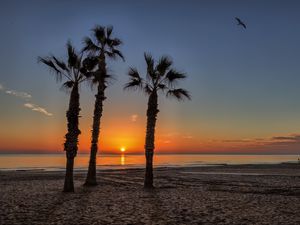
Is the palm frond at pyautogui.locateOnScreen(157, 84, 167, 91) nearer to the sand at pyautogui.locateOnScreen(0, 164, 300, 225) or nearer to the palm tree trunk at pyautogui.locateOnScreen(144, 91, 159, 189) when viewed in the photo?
the palm tree trunk at pyautogui.locateOnScreen(144, 91, 159, 189)

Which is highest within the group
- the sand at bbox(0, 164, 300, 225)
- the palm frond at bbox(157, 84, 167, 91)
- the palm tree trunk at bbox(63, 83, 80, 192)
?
the palm frond at bbox(157, 84, 167, 91)

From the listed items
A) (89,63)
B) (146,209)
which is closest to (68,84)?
(89,63)

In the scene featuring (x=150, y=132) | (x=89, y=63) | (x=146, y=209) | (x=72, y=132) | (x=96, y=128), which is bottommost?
(x=146, y=209)

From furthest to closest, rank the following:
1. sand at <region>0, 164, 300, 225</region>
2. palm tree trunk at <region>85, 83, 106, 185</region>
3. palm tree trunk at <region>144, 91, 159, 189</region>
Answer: palm tree trunk at <region>85, 83, 106, 185</region> → palm tree trunk at <region>144, 91, 159, 189</region> → sand at <region>0, 164, 300, 225</region>

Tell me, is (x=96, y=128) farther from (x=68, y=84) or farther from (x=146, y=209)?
(x=146, y=209)

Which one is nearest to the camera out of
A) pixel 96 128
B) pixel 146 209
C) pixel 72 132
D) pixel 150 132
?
pixel 146 209

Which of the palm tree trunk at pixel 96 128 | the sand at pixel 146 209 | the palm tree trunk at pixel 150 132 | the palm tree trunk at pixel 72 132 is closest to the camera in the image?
the sand at pixel 146 209

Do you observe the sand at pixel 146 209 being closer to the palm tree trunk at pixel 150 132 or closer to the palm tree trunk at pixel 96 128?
the palm tree trunk at pixel 150 132

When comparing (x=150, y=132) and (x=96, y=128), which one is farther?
(x=96, y=128)

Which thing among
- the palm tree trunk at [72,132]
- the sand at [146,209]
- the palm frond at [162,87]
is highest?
the palm frond at [162,87]

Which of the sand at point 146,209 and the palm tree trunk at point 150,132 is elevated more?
the palm tree trunk at point 150,132

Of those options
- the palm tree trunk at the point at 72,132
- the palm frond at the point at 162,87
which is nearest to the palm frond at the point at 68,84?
the palm tree trunk at the point at 72,132

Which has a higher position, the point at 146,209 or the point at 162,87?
the point at 162,87

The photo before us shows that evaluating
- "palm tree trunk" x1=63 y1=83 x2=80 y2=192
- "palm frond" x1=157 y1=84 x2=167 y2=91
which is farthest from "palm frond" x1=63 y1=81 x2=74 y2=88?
"palm frond" x1=157 y1=84 x2=167 y2=91
